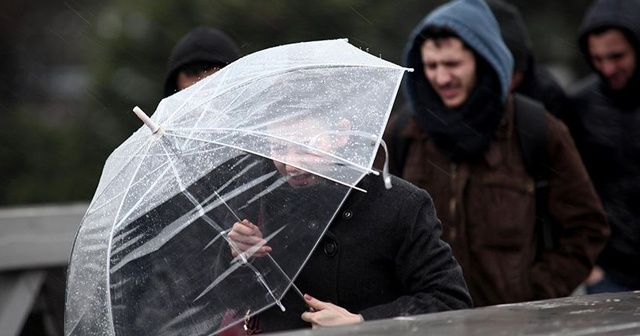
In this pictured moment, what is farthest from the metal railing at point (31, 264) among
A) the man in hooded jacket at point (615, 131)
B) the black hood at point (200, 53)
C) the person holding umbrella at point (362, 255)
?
A: the person holding umbrella at point (362, 255)

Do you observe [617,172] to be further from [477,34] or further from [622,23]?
[477,34]

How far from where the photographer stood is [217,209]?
370 cm

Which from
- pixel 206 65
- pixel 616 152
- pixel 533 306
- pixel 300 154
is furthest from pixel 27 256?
pixel 533 306

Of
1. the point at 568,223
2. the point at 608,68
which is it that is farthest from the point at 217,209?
the point at 608,68

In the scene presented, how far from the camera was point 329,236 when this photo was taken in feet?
12.7

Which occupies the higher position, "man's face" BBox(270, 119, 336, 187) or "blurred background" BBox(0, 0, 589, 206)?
"blurred background" BBox(0, 0, 589, 206)

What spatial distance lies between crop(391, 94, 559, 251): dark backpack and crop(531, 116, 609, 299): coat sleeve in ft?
0.11

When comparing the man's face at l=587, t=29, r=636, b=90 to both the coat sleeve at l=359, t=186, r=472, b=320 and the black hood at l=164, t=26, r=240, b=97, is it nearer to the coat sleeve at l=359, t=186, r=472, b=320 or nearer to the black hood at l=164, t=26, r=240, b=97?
the black hood at l=164, t=26, r=240, b=97

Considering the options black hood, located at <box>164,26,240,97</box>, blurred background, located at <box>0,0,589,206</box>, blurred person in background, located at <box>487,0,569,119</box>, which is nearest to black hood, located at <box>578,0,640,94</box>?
blurred person in background, located at <box>487,0,569,119</box>

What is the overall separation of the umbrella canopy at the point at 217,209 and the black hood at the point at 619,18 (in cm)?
272

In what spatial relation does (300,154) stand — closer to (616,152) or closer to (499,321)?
(499,321)

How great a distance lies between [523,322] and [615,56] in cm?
347

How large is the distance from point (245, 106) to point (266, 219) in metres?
0.33

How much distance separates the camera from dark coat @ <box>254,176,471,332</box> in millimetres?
3719
